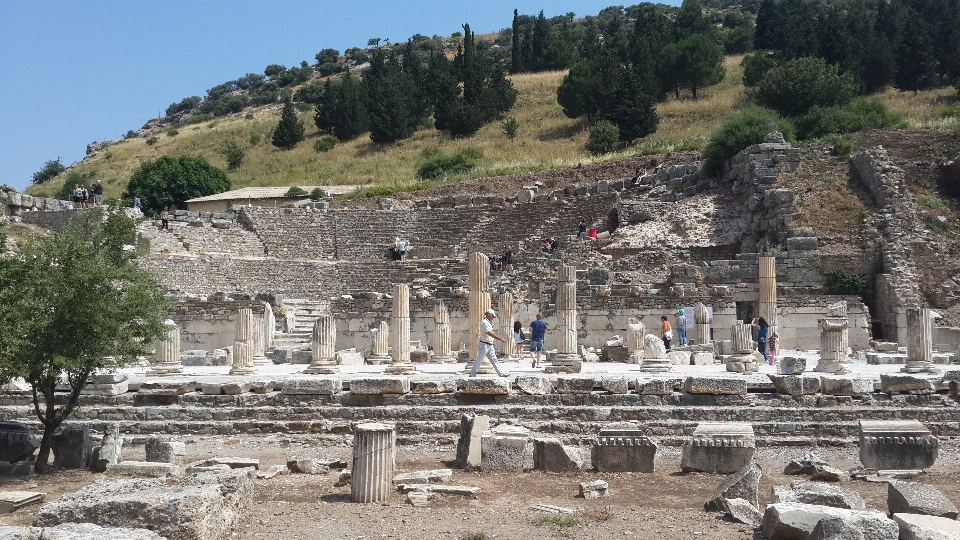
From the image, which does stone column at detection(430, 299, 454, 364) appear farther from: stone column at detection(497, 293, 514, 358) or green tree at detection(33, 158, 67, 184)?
green tree at detection(33, 158, 67, 184)

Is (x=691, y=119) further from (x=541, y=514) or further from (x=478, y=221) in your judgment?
(x=541, y=514)

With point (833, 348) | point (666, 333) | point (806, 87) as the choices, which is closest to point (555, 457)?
point (833, 348)

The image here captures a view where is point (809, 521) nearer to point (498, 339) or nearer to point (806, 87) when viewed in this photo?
point (498, 339)

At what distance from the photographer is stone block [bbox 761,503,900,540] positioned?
757cm

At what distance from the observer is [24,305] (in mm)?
11969

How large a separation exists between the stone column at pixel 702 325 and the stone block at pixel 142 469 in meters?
14.9

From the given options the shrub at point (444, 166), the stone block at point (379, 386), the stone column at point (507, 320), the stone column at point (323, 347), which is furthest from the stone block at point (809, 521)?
the shrub at point (444, 166)

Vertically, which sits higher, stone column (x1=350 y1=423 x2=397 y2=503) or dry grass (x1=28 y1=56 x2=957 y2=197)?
dry grass (x1=28 y1=56 x2=957 y2=197)

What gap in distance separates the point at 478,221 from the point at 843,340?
79.5 feet

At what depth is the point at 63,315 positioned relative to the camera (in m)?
12.5

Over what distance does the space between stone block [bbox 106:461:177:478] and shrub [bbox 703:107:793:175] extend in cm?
2884

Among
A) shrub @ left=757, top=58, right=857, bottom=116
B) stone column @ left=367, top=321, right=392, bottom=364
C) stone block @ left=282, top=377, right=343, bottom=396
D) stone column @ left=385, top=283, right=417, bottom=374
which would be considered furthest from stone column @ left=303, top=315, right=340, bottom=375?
shrub @ left=757, top=58, right=857, bottom=116

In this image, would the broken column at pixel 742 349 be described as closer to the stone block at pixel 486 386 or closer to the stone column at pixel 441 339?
the stone block at pixel 486 386

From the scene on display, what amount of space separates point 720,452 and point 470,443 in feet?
9.94
